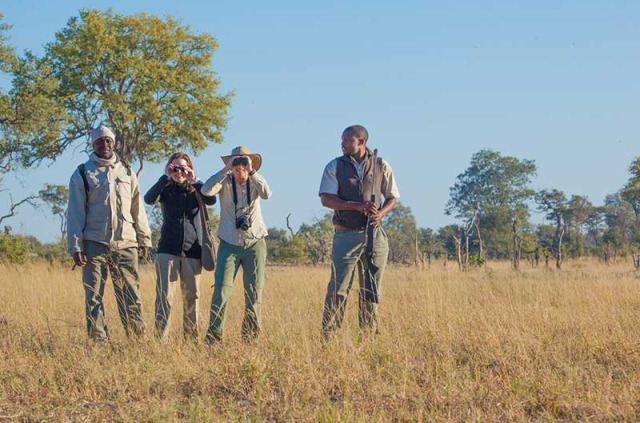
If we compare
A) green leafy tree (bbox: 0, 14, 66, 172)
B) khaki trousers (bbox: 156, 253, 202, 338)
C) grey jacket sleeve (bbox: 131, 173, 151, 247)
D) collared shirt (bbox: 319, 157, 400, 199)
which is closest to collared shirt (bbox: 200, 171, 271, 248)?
khaki trousers (bbox: 156, 253, 202, 338)

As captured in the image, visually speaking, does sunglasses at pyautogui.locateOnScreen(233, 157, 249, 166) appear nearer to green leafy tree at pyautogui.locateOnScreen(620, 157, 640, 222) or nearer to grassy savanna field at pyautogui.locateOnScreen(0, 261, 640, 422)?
grassy savanna field at pyautogui.locateOnScreen(0, 261, 640, 422)

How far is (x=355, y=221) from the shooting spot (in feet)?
20.6

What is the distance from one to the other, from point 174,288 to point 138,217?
761mm

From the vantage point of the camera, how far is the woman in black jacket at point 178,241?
6.26 metres

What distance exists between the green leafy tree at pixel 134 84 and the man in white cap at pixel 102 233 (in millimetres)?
19410

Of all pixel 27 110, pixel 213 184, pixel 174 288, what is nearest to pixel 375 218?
pixel 213 184

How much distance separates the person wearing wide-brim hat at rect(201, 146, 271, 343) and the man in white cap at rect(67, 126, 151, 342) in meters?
0.73

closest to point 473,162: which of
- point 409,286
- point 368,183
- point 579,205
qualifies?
point 579,205

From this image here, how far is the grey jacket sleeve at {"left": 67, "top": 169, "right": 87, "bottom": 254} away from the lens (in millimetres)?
6195

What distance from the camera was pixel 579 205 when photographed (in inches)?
1774

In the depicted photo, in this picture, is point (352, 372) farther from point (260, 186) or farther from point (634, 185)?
point (634, 185)

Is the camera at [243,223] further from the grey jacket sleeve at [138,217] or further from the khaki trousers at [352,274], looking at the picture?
the grey jacket sleeve at [138,217]

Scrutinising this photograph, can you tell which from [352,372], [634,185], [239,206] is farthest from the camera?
[634,185]

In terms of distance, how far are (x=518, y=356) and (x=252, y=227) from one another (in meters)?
2.40
